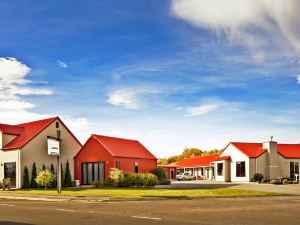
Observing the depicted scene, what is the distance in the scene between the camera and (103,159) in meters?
50.7

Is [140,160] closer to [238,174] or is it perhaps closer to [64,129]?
[64,129]

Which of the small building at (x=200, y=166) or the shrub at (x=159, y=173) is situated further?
→ the small building at (x=200, y=166)

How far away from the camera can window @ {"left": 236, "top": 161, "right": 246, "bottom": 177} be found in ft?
197

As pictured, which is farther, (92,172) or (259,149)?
(259,149)

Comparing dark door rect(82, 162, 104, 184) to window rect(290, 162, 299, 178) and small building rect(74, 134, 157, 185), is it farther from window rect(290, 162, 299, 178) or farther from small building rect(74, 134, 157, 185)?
window rect(290, 162, 299, 178)

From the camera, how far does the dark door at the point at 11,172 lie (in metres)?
46.8

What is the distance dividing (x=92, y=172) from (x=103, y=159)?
239cm

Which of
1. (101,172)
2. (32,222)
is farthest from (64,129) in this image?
(32,222)

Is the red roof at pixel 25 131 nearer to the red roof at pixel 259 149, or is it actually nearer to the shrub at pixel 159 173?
the shrub at pixel 159 173

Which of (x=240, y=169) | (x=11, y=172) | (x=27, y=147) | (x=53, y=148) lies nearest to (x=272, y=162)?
(x=240, y=169)

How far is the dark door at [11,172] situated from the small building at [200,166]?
1338 inches

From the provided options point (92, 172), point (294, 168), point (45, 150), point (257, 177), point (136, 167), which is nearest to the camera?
point (45, 150)

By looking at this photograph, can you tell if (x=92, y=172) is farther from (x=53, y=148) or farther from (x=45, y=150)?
(x=53, y=148)

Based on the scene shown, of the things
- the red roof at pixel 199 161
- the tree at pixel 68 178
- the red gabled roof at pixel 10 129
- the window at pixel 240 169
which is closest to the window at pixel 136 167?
the tree at pixel 68 178
